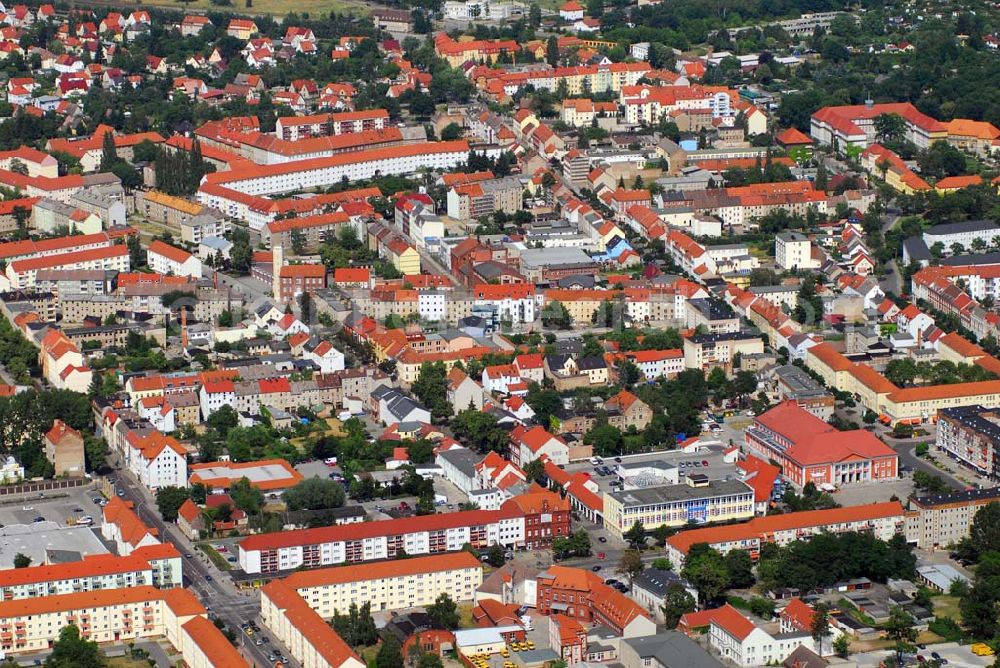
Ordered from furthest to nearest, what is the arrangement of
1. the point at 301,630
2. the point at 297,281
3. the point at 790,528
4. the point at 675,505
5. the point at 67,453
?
the point at 297,281 < the point at 67,453 < the point at 675,505 < the point at 790,528 < the point at 301,630

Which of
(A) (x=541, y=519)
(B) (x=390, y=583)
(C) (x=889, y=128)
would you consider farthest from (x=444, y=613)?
(C) (x=889, y=128)

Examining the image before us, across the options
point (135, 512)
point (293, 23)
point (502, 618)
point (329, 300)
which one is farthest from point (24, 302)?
point (293, 23)

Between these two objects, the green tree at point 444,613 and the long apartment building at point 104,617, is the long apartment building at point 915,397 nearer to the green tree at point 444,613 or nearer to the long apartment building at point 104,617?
the green tree at point 444,613

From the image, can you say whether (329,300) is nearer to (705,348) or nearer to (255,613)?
(705,348)

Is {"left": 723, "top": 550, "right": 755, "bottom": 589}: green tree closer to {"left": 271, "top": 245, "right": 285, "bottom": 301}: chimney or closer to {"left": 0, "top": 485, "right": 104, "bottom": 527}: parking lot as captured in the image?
{"left": 0, "top": 485, "right": 104, "bottom": 527}: parking lot

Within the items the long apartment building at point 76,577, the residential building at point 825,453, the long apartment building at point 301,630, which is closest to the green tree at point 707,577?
the residential building at point 825,453

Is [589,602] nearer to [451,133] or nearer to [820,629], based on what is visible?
[820,629]

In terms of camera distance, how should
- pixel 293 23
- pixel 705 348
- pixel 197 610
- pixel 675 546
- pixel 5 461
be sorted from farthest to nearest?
pixel 293 23 → pixel 705 348 → pixel 5 461 → pixel 675 546 → pixel 197 610
